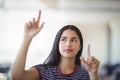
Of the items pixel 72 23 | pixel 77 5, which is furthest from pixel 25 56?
pixel 77 5

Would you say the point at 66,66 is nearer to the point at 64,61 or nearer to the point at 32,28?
the point at 64,61

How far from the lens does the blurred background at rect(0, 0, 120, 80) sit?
7.91 meters

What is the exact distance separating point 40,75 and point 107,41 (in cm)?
709

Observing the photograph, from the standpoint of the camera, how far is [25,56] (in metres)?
1.35

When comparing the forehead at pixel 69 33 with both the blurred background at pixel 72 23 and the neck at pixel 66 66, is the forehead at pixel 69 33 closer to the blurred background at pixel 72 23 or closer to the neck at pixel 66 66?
the neck at pixel 66 66

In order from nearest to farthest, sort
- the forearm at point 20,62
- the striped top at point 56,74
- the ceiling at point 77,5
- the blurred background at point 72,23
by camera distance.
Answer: the forearm at point 20,62 < the striped top at point 56,74 < the ceiling at point 77,5 < the blurred background at point 72,23

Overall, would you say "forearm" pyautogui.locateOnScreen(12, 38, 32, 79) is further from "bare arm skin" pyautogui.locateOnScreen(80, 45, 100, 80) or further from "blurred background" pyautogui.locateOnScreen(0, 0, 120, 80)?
"blurred background" pyautogui.locateOnScreen(0, 0, 120, 80)

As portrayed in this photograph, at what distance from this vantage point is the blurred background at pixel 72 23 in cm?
791

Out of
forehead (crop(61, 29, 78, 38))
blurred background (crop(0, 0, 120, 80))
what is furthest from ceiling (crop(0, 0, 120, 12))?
forehead (crop(61, 29, 78, 38))

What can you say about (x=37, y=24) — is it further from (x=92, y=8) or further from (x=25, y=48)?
(x=92, y=8)

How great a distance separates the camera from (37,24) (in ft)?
4.63

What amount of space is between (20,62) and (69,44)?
251mm

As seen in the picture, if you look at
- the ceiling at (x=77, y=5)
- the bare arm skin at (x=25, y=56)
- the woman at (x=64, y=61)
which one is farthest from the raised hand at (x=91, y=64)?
the ceiling at (x=77, y=5)

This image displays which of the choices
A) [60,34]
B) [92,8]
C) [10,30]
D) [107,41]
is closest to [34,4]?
[10,30]
